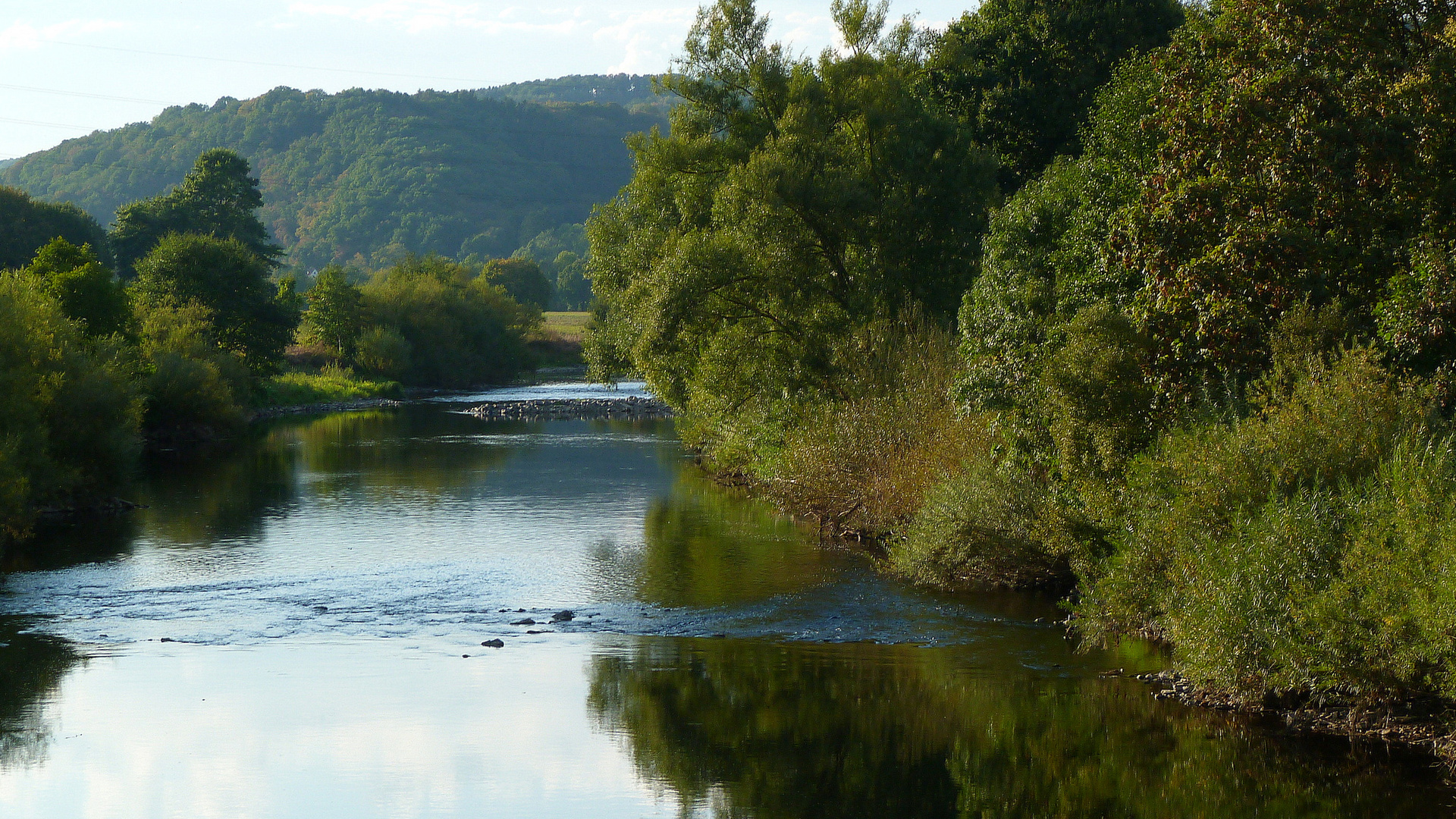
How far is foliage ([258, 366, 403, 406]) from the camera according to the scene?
72.7 m

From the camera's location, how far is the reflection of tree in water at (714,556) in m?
22.0

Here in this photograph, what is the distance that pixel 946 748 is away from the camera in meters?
13.6

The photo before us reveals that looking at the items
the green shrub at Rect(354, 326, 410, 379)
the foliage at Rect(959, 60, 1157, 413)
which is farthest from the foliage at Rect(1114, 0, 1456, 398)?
the green shrub at Rect(354, 326, 410, 379)

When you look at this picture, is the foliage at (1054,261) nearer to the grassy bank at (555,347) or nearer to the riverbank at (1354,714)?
the riverbank at (1354,714)

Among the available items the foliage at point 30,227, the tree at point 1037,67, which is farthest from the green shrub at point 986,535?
the foliage at point 30,227

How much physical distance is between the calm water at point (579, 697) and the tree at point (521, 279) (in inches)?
4514

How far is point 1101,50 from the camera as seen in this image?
36625 millimetres

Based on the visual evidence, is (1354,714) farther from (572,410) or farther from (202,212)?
(202,212)

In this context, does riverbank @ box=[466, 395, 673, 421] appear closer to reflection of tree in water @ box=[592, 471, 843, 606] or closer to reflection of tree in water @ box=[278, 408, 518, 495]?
reflection of tree in water @ box=[278, 408, 518, 495]

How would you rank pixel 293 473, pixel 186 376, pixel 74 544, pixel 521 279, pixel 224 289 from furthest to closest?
pixel 521 279 → pixel 224 289 → pixel 186 376 → pixel 293 473 → pixel 74 544

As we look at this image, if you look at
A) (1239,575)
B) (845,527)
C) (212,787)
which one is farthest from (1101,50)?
(212,787)

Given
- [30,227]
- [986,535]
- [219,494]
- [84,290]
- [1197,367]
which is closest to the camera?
[1197,367]

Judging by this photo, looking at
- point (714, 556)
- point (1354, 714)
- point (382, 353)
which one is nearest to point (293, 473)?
point (714, 556)

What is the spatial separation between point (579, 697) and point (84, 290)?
39.2m
